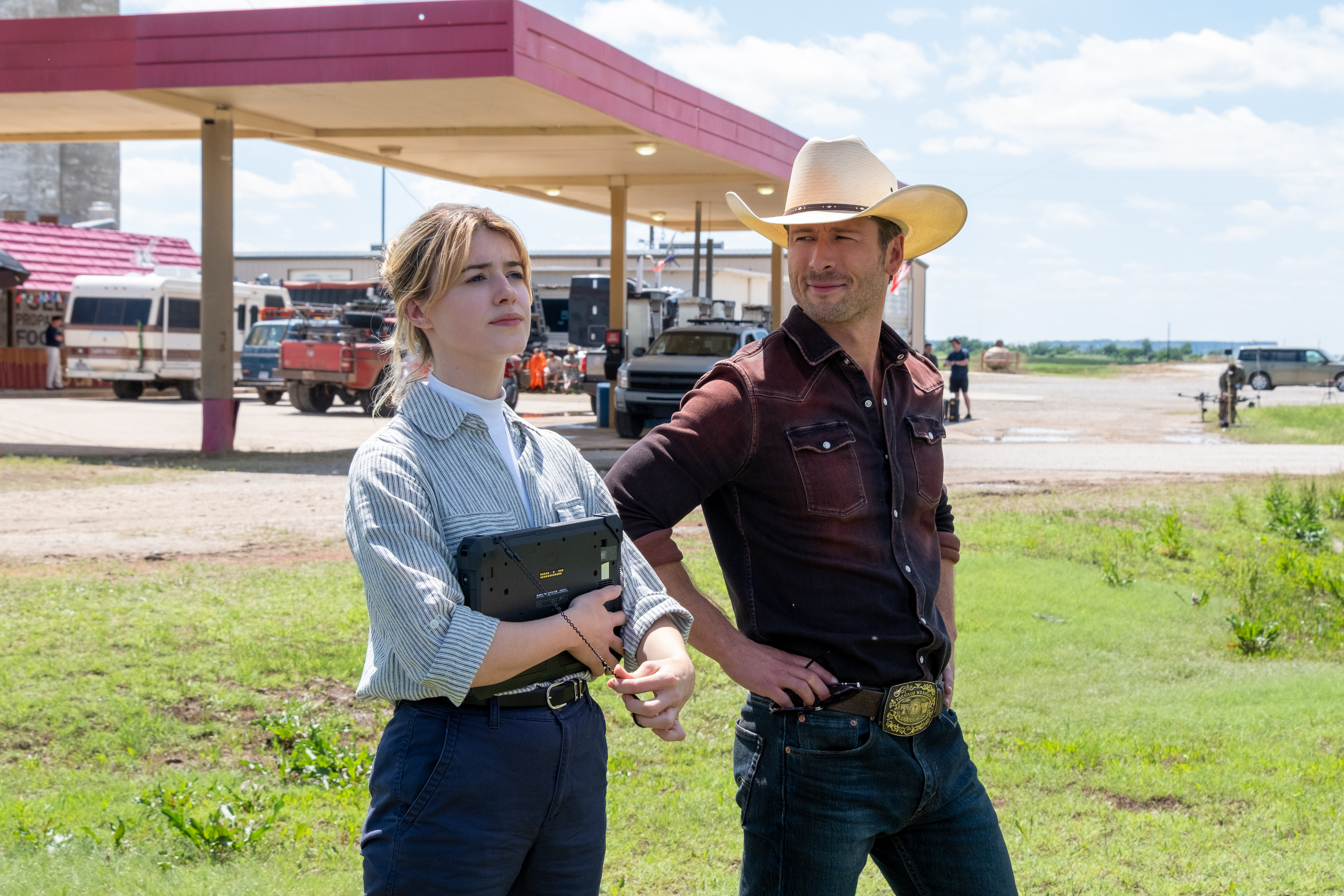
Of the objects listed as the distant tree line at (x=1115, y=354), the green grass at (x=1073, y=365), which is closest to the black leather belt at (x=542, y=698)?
the green grass at (x=1073, y=365)

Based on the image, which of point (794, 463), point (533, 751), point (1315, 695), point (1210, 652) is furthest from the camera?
point (1210, 652)

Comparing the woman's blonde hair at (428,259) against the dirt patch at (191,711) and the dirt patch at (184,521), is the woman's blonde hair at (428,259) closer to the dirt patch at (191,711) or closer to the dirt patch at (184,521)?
the dirt patch at (191,711)

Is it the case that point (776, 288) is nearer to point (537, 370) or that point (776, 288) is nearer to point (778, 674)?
point (537, 370)

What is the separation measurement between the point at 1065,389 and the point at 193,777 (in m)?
44.1

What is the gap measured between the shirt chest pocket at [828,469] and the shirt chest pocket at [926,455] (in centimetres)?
21

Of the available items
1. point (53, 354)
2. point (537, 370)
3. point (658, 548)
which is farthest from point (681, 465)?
point (53, 354)

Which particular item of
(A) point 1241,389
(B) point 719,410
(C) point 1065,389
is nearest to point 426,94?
(B) point 719,410

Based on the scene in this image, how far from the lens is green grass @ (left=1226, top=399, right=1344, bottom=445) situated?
2255cm

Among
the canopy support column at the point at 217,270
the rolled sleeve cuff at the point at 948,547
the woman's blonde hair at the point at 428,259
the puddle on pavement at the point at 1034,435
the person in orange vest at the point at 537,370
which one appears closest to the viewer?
the woman's blonde hair at the point at 428,259

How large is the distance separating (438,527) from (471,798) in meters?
0.45

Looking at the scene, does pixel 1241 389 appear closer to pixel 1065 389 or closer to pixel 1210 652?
pixel 1065 389

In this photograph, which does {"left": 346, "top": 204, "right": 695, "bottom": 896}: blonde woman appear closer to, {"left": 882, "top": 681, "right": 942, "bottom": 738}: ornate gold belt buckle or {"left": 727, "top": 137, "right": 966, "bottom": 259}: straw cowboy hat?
{"left": 882, "top": 681, "right": 942, "bottom": 738}: ornate gold belt buckle

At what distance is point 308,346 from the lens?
26.0 m

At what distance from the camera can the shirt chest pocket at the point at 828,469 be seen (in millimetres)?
2574
